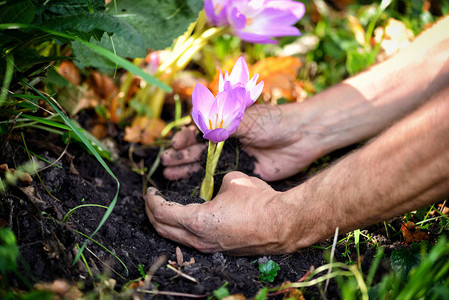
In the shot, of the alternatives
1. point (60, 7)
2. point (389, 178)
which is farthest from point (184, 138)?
point (389, 178)

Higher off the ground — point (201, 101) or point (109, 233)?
point (201, 101)

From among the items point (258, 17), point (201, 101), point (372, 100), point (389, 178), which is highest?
point (258, 17)

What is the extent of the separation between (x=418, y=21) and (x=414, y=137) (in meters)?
1.94

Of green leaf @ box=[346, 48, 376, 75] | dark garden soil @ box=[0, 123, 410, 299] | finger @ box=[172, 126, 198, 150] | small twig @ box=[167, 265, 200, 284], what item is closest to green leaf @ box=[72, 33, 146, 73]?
dark garden soil @ box=[0, 123, 410, 299]

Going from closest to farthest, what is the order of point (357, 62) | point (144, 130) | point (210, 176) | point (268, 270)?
point (268, 270), point (210, 176), point (144, 130), point (357, 62)

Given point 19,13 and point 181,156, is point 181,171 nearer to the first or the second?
point 181,156

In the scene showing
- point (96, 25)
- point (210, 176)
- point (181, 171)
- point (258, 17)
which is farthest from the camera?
point (181, 171)

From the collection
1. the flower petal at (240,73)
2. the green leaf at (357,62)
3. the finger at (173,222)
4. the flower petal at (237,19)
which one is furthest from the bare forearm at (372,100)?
the finger at (173,222)

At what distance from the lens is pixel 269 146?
1.83m

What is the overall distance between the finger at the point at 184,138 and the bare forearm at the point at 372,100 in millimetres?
519

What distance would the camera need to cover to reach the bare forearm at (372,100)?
182 cm

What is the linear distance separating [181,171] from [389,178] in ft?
3.05

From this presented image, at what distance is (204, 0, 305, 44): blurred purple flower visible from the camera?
5.08 feet

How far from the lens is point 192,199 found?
4.91 feet
